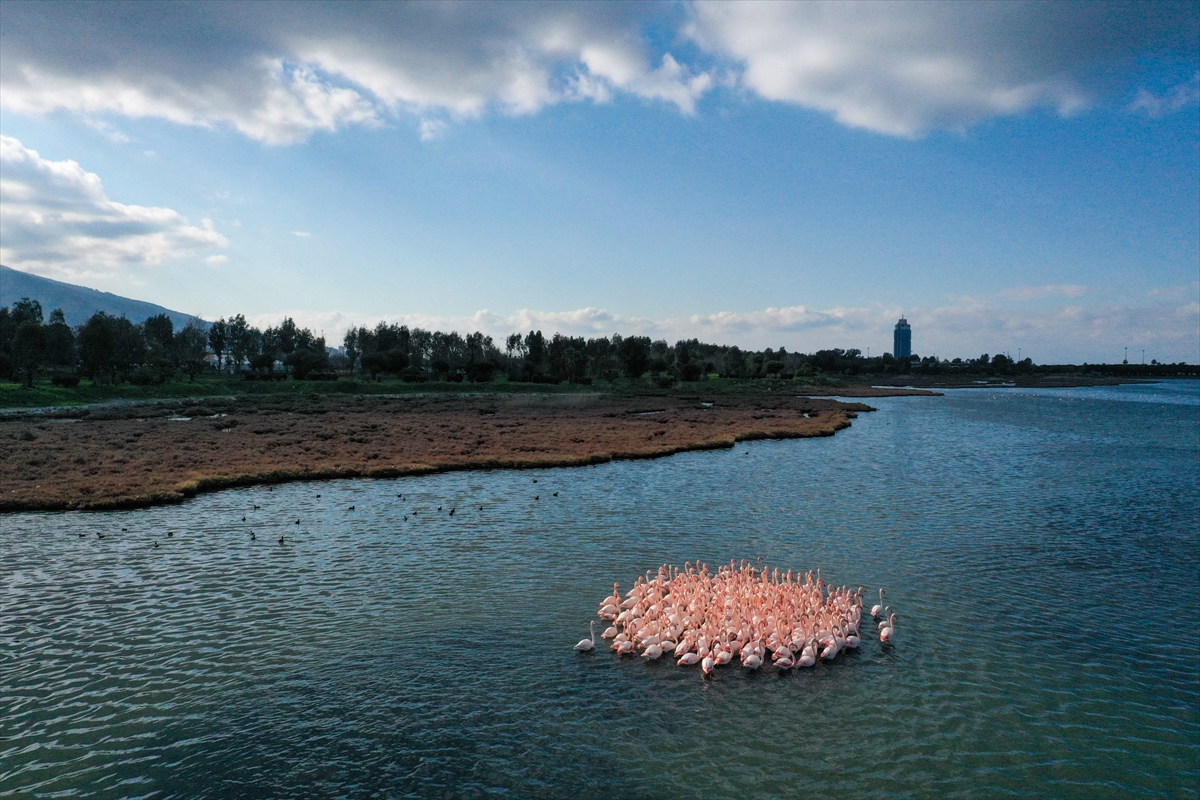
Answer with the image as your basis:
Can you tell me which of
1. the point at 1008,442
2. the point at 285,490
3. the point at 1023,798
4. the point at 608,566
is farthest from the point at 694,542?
the point at 1008,442

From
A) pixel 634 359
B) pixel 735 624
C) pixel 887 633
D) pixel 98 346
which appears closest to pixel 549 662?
pixel 735 624

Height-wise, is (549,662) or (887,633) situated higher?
(887,633)

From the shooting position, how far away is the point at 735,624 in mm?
19719

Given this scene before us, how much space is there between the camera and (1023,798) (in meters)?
13.9

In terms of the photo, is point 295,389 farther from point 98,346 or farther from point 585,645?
point 585,645

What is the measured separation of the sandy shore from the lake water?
286 inches

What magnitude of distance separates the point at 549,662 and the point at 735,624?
517 cm

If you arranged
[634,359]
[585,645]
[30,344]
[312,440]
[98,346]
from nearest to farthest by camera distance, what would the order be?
[585,645] < [312,440] < [30,344] < [98,346] < [634,359]

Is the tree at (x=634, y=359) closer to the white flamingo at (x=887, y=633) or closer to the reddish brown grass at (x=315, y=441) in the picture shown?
the reddish brown grass at (x=315, y=441)

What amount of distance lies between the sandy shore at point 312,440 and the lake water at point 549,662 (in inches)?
286

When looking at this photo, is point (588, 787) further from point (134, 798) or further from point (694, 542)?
point (694, 542)

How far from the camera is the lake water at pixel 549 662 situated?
1462 cm

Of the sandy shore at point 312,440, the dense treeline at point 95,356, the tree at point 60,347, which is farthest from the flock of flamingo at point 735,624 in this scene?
the tree at point 60,347

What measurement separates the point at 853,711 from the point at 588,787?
676cm
